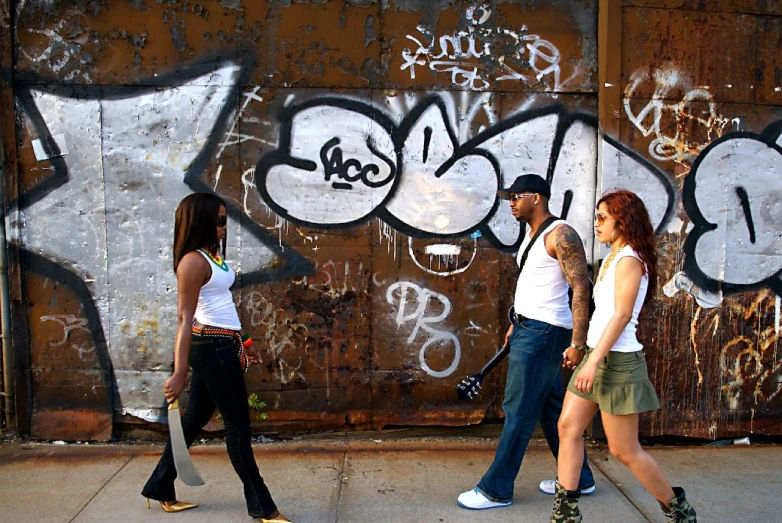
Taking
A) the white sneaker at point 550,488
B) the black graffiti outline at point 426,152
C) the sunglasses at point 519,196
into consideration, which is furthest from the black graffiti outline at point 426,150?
the white sneaker at point 550,488

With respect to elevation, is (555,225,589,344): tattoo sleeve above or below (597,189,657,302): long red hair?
below

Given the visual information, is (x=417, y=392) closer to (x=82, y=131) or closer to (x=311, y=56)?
(x=311, y=56)

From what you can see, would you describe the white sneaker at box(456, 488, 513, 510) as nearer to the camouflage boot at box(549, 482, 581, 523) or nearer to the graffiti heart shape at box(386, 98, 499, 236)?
the camouflage boot at box(549, 482, 581, 523)

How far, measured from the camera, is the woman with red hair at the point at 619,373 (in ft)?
9.27

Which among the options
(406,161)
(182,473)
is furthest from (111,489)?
(406,161)

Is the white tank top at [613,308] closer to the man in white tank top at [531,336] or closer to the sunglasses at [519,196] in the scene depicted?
the man in white tank top at [531,336]

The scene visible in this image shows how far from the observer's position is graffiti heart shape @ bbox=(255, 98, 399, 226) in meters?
4.27

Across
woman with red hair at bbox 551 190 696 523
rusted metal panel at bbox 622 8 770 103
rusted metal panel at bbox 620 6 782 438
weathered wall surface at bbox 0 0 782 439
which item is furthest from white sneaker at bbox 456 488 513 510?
rusted metal panel at bbox 622 8 770 103

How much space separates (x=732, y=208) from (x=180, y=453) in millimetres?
3775

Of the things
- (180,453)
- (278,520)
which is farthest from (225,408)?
(278,520)

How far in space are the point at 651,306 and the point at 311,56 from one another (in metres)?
2.83

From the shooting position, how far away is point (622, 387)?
2859 millimetres

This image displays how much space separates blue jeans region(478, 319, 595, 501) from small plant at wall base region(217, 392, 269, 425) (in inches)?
64.5

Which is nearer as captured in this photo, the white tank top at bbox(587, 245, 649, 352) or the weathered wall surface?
the white tank top at bbox(587, 245, 649, 352)
